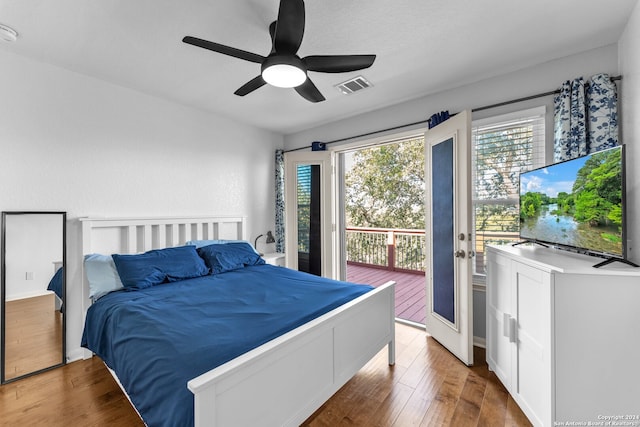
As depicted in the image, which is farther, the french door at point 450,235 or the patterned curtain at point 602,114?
the french door at point 450,235

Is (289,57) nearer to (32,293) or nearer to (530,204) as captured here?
(530,204)

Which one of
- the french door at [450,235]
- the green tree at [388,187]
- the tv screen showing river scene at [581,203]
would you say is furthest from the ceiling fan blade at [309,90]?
the green tree at [388,187]

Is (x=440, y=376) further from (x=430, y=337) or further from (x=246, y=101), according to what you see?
(x=246, y=101)

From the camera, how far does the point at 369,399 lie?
6.55ft

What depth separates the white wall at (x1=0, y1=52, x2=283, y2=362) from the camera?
234 centimetres

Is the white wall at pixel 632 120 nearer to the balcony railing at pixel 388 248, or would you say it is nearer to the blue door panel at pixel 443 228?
the blue door panel at pixel 443 228

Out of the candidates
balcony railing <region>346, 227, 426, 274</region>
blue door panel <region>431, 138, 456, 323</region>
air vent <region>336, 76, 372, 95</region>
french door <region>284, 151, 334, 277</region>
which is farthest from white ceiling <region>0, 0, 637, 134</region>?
balcony railing <region>346, 227, 426, 274</region>

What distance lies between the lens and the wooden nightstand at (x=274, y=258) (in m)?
3.92

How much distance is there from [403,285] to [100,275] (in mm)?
4323

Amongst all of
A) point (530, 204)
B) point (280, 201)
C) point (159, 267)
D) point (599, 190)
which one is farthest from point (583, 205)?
point (280, 201)

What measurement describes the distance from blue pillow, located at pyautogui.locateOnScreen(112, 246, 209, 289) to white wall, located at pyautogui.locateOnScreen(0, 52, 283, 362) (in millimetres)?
553

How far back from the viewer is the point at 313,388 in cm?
164

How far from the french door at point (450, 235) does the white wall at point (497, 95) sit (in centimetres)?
33

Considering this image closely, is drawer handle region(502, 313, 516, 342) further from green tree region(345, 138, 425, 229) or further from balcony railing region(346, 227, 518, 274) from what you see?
green tree region(345, 138, 425, 229)
